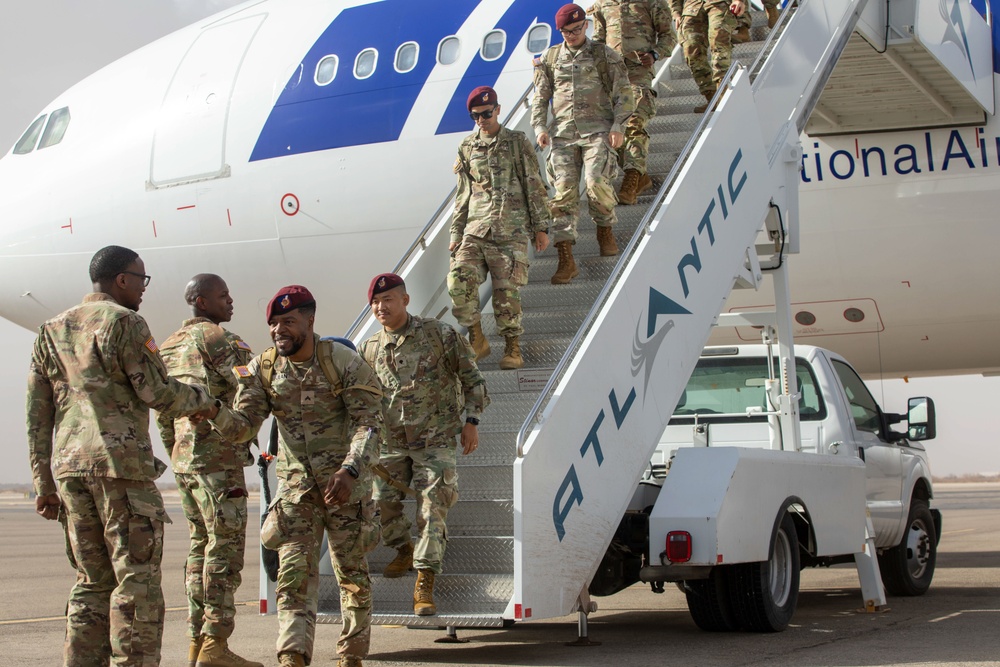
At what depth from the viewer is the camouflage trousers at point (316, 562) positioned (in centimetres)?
491

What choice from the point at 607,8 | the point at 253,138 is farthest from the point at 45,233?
the point at 607,8

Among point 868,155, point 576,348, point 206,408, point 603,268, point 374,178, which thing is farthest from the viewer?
point 374,178

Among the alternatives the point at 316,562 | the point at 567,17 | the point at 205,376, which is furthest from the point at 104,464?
the point at 567,17

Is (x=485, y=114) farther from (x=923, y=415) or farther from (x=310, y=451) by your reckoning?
(x=923, y=415)

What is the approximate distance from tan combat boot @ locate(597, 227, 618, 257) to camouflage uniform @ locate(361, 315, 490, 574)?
161cm

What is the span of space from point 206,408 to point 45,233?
9.04 meters

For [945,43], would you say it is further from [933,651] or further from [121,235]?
[121,235]

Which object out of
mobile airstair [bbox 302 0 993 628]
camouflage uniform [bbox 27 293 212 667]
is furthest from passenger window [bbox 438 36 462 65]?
camouflage uniform [bbox 27 293 212 667]

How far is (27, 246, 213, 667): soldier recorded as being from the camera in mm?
4582

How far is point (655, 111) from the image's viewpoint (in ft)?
27.0

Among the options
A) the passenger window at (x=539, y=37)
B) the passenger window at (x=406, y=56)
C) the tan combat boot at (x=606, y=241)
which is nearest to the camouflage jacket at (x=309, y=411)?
the tan combat boot at (x=606, y=241)

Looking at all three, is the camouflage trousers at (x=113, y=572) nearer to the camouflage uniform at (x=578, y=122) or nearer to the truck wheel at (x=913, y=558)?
the camouflage uniform at (x=578, y=122)

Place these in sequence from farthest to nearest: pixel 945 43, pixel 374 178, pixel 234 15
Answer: pixel 234 15
pixel 374 178
pixel 945 43

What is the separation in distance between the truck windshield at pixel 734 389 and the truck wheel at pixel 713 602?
1.66m
